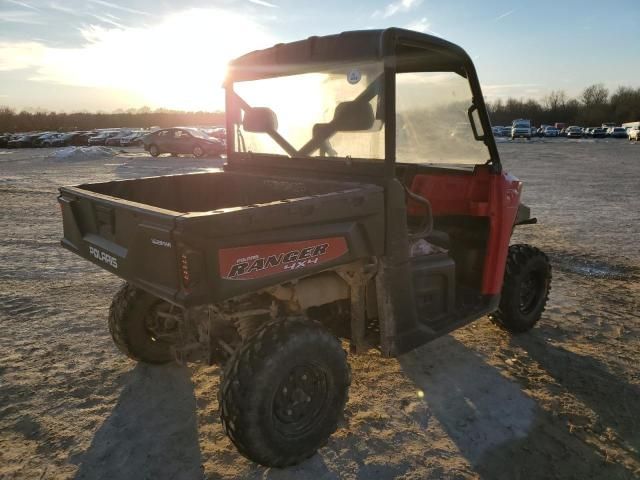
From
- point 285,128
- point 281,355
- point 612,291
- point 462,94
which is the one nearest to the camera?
point 281,355

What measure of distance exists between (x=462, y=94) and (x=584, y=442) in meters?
2.58

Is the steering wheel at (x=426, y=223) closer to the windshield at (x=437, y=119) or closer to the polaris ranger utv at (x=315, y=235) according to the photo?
the polaris ranger utv at (x=315, y=235)

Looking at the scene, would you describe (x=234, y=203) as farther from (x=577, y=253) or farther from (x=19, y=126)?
(x=19, y=126)

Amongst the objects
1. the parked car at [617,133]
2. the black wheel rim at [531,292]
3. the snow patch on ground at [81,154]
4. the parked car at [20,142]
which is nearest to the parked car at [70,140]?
the parked car at [20,142]

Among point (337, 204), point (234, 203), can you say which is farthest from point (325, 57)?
point (234, 203)

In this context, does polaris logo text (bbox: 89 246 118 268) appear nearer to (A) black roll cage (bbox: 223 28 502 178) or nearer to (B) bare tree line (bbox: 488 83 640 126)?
(A) black roll cage (bbox: 223 28 502 178)

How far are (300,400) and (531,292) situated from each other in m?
2.81

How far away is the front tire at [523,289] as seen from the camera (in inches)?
167

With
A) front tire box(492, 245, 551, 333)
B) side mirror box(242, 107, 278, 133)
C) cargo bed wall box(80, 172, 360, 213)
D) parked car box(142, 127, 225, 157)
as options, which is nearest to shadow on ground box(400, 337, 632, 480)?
front tire box(492, 245, 551, 333)

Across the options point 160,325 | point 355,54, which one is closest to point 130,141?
point 160,325

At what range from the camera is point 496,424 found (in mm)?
3127

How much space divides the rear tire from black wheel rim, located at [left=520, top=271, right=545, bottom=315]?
126 inches

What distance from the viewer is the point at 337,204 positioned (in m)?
2.65

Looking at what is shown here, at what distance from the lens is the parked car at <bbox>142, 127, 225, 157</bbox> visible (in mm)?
24172
